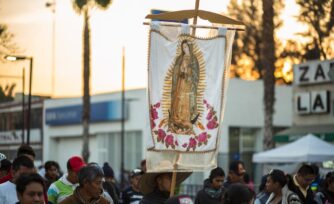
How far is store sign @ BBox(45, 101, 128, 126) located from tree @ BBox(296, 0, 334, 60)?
1070cm

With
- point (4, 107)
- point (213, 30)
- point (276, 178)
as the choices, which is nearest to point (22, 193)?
point (213, 30)

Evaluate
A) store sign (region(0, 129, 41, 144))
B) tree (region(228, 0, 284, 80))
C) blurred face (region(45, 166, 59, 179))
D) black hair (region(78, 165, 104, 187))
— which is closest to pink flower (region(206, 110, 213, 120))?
black hair (region(78, 165, 104, 187))

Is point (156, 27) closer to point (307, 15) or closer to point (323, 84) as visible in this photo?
point (323, 84)

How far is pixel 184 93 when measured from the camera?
9.08m

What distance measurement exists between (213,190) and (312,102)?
2349cm

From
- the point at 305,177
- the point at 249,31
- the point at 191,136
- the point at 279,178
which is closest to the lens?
the point at 191,136

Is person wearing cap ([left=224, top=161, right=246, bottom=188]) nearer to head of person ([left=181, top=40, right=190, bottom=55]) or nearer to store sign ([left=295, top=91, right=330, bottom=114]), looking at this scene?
head of person ([left=181, top=40, right=190, bottom=55])

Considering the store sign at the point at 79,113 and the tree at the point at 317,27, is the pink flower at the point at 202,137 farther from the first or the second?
the store sign at the point at 79,113

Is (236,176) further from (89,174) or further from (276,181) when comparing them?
(89,174)

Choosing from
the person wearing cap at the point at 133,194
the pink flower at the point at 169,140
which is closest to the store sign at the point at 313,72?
the person wearing cap at the point at 133,194

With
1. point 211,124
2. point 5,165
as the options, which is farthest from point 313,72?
point 211,124

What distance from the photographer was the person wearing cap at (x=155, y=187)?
27.4 feet

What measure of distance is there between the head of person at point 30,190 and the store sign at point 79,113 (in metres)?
39.9

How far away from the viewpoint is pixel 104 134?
4906cm
